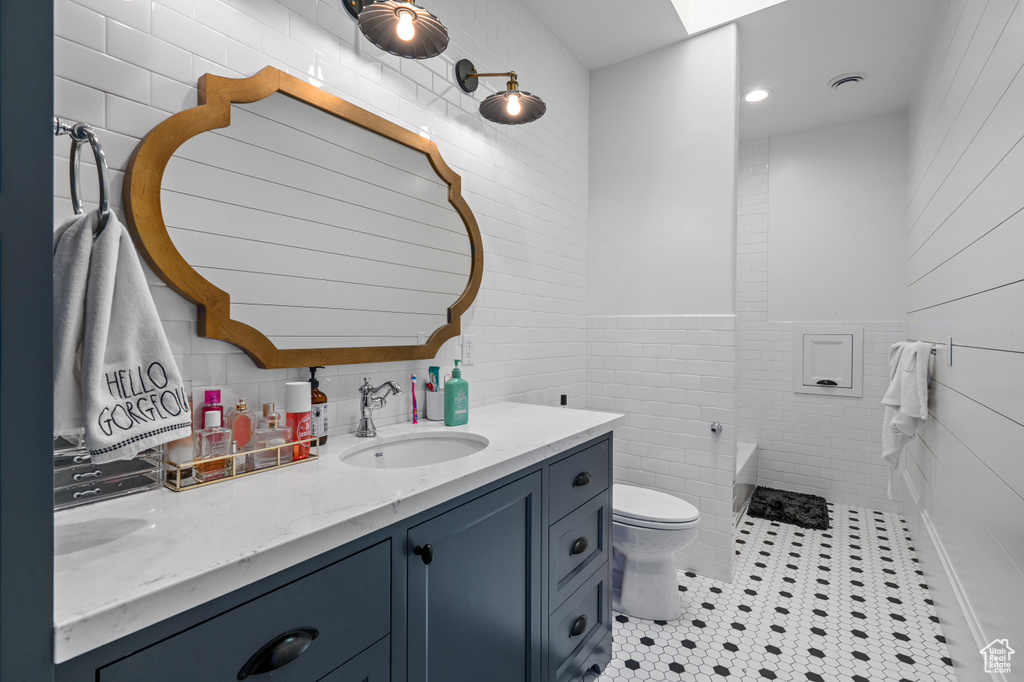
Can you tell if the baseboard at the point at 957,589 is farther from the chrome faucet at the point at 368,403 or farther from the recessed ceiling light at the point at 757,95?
the recessed ceiling light at the point at 757,95

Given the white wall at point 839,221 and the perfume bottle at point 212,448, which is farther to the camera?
the white wall at point 839,221

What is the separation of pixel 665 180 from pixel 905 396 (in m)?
1.63

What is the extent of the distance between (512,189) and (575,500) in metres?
1.46

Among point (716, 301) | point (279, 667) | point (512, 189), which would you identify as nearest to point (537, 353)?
point (512, 189)

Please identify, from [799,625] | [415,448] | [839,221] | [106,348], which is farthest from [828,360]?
[106,348]

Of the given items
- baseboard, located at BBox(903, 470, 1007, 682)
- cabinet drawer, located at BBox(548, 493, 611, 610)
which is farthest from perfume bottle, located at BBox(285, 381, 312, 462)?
baseboard, located at BBox(903, 470, 1007, 682)

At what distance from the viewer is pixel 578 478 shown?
163cm

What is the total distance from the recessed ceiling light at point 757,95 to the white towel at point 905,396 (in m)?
1.79

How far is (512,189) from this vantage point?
92.1 inches

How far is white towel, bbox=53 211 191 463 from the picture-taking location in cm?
67

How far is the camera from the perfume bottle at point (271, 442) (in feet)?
3.80

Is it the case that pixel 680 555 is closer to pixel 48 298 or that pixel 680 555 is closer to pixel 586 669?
pixel 586 669

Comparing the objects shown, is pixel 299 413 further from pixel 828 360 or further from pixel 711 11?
pixel 828 360

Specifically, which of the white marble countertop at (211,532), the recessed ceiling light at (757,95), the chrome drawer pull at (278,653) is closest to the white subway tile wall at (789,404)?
the recessed ceiling light at (757,95)
